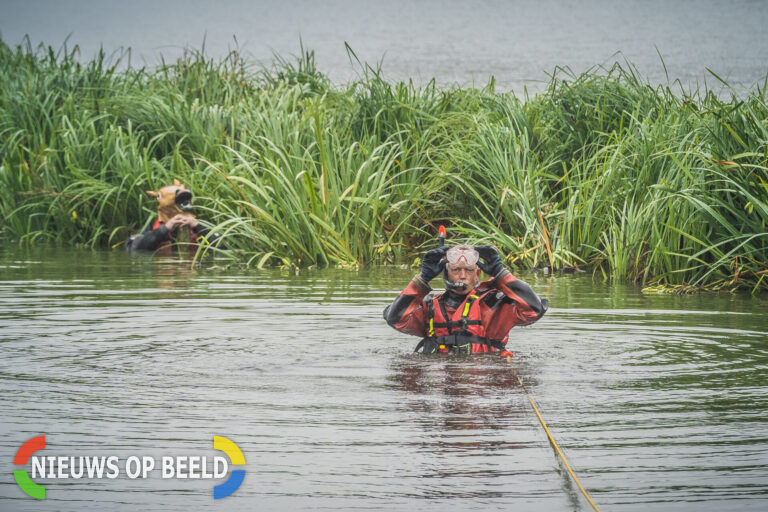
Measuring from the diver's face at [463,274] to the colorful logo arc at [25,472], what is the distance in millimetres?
2744

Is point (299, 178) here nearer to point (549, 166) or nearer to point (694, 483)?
point (549, 166)

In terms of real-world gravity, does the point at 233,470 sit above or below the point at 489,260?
below

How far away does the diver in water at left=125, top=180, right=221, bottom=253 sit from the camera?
14414mm

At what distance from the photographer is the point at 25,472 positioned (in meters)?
4.02

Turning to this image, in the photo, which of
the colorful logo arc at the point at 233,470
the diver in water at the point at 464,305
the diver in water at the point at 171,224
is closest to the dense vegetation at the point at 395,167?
the diver in water at the point at 171,224

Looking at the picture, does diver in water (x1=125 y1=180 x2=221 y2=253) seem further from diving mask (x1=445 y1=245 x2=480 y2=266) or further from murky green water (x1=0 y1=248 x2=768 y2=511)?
diving mask (x1=445 y1=245 x2=480 y2=266)

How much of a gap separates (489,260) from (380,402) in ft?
4.72

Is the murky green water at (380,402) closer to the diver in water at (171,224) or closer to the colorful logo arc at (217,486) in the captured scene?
the colorful logo arc at (217,486)

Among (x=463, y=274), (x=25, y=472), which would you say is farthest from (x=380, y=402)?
(x=25, y=472)

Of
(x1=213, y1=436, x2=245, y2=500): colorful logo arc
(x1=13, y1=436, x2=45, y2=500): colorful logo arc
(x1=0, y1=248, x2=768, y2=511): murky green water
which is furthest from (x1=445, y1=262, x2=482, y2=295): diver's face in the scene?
(x1=13, y1=436, x2=45, y2=500): colorful logo arc

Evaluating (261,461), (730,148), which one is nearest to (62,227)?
(730,148)

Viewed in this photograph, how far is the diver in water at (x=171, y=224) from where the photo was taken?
14414 mm

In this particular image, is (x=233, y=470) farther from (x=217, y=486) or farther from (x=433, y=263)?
(x=433, y=263)

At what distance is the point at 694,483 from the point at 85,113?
14.3m
